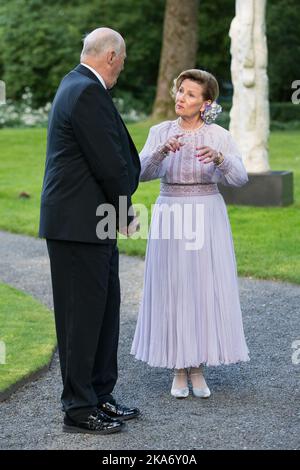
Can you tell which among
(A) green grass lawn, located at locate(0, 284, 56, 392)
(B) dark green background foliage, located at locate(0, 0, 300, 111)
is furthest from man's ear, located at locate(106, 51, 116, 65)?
(B) dark green background foliage, located at locate(0, 0, 300, 111)

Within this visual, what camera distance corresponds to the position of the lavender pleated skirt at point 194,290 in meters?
6.02

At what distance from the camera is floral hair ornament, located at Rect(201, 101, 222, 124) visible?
5.93m

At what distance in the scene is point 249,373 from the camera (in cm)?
655

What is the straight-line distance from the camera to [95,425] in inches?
210

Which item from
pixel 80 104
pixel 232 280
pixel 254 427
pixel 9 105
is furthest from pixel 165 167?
pixel 9 105

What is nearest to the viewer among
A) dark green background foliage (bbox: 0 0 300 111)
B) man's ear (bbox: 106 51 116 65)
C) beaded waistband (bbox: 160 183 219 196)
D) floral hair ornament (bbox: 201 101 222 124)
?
man's ear (bbox: 106 51 116 65)

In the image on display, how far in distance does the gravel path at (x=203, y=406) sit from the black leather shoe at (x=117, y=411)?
53 millimetres

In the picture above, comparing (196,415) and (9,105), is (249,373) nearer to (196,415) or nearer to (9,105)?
(196,415)

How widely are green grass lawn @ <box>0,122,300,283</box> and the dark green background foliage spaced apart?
11357 mm

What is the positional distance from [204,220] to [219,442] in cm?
146

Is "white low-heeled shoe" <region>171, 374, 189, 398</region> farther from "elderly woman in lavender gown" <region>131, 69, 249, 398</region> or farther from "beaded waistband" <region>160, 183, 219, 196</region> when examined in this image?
"beaded waistband" <region>160, 183, 219, 196</region>

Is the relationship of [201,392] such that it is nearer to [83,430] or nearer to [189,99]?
[83,430]

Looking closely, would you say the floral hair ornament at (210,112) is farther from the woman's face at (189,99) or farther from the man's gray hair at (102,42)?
the man's gray hair at (102,42)

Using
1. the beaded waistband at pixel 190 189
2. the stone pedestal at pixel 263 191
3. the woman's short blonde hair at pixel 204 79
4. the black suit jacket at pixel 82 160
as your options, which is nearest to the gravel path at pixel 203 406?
the black suit jacket at pixel 82 160
